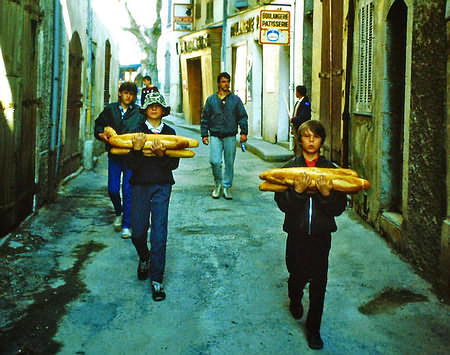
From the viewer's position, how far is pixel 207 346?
3887mm

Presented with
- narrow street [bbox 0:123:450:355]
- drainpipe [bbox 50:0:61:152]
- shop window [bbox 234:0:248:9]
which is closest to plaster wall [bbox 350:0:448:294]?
narrow street [bbox 0:123:450:355]

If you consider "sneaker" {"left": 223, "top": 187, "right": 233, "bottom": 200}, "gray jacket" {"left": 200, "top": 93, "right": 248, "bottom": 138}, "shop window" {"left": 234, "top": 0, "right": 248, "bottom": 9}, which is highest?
"shop window" {"left": 234, "top": 0, "right": 248, "bottom": 9}

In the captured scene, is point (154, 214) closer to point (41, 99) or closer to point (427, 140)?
point (427, 140)

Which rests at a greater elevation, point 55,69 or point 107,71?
point 107,71

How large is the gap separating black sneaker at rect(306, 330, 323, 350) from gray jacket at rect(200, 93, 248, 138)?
5.51 meters

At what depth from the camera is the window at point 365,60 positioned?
7688 mm

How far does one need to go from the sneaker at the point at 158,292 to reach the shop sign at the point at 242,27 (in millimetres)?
16100

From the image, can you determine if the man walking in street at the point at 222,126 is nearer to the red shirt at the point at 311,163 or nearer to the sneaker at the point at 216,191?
the sneaker at the point at 216,191

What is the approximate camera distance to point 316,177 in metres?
3.68


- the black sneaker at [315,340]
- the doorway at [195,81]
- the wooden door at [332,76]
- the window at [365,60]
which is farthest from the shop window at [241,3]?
the black sneaker at [315,340]

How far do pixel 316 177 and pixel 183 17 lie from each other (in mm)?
26170

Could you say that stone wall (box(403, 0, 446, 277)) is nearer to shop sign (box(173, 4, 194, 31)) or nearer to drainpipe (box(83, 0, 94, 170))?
drainpipe (box(83, 0, 94, 170))

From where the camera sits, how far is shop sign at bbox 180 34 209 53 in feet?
86.8

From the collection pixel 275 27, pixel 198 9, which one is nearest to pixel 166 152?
pixel 275 27
